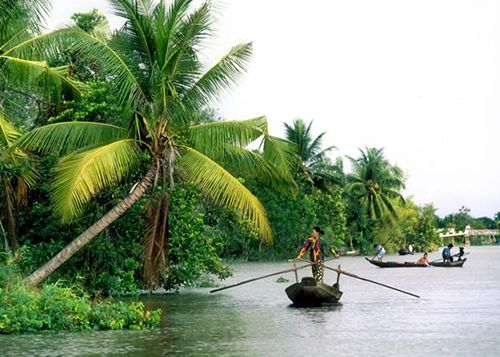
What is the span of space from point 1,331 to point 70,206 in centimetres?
300

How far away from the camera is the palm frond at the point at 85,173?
16.8 m

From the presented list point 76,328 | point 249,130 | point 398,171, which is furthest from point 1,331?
point 398,171

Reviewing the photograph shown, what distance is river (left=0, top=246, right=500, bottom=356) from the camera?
1327cm

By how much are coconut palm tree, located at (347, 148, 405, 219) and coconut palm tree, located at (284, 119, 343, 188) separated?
8350mm

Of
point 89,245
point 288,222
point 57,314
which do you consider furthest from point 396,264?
point 57,314

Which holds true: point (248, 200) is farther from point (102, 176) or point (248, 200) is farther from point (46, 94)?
point (46, 94)

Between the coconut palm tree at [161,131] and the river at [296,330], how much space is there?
2.31 meters

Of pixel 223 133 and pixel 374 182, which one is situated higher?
pixel 374 182

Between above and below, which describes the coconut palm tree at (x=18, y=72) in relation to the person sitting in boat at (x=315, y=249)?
above

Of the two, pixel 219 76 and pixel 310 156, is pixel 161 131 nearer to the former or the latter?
pixel 219 76

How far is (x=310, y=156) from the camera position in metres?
54.8

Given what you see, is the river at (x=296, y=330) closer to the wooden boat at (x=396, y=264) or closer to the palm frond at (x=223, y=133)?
the palm frond at (x=223, y=133)

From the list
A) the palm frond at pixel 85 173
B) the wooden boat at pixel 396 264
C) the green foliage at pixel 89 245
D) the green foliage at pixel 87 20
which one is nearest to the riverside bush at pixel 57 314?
the palm frond at pixel 85 173

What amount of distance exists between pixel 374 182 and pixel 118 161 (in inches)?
1947
